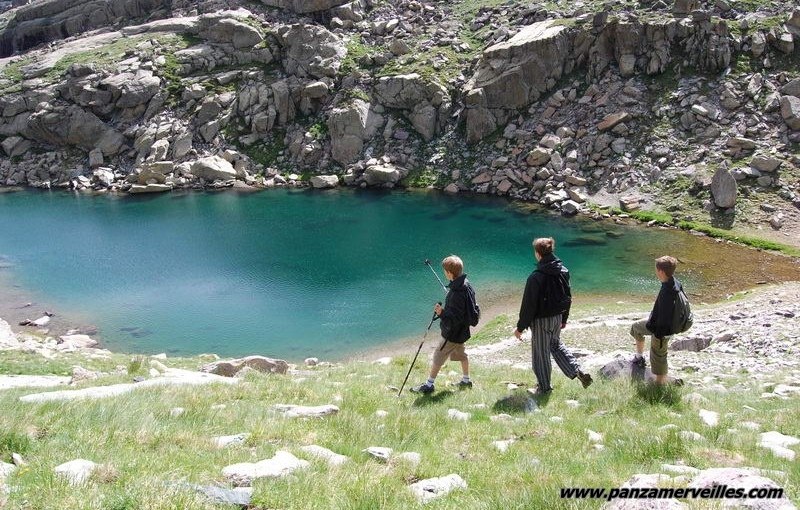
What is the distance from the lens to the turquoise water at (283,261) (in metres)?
30.2

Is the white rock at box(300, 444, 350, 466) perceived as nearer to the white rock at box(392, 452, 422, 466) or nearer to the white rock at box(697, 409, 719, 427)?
the white rock at box(392, 452, 422, 466)

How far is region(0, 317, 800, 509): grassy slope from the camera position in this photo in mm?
5906

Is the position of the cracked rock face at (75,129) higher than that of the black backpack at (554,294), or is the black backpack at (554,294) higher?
the cracked rock face at (75,129)

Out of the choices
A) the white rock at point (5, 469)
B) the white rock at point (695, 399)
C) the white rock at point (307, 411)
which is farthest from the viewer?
the white rock at point (695, 399)

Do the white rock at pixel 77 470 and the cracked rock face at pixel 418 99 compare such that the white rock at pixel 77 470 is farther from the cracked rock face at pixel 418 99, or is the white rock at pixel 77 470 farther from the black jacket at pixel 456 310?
the cracked rock face at pixel 418 99

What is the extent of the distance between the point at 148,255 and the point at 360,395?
36.2 meters

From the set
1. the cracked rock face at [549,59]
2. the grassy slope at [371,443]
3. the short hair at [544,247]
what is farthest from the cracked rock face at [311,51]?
the grassy slope at [371,443]

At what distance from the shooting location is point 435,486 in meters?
6.71

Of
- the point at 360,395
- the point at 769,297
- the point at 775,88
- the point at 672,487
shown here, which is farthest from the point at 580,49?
the point at 672,487

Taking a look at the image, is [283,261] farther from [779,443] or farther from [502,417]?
[779,443]

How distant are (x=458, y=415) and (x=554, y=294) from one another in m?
3.28

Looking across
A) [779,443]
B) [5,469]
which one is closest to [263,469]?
[5,469]

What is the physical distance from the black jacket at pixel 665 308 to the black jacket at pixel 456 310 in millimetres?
3761

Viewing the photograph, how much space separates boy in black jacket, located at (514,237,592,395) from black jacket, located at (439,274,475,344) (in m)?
1.20
